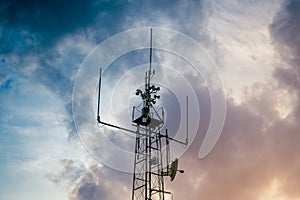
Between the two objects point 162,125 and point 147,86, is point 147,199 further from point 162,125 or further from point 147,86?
point 147,86

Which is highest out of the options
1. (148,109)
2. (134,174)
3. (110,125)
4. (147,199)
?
(148,109)

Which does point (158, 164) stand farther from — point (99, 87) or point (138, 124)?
point (99, 87)

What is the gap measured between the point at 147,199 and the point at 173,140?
7.64 m

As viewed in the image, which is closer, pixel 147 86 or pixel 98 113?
pixel 98 113

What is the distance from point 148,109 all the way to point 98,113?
548 cm

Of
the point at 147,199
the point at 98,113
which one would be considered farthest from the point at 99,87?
the point at 147,199

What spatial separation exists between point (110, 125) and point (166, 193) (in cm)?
857

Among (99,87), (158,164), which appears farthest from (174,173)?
(99,87)

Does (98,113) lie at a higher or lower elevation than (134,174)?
higher

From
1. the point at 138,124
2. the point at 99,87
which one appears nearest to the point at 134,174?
the point at 138,124

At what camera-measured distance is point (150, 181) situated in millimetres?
40594

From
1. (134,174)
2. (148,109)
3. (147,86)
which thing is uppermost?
(147,86)

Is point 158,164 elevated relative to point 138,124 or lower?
lower

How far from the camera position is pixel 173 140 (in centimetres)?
4462
